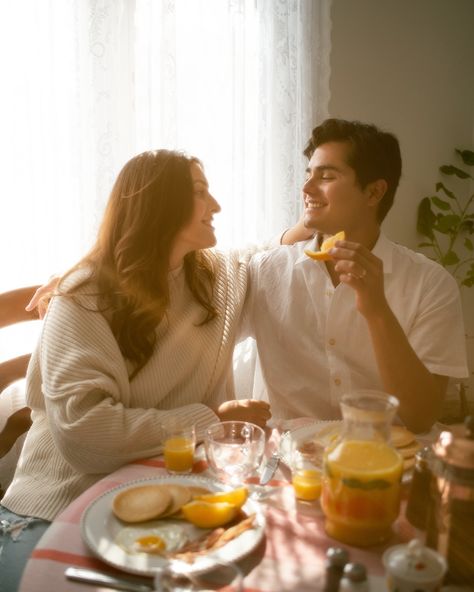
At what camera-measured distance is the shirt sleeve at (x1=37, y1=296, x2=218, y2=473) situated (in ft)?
4.12

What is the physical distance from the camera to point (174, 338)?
1563 millimetres

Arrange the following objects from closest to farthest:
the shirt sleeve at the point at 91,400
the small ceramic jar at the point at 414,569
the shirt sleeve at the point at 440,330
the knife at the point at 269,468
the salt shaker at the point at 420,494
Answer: the small ceramic jar at the point at 414,569
the salt shaker at the point at 420,494
the knife at the point at 269,468
the shirt sleeve at the point at 91,400
the shirt sleeve at the point at 440,330

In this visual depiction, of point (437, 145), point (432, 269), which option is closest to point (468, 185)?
point (437, 145)

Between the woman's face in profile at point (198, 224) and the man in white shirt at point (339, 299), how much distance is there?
0.26 metres

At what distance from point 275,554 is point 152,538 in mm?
194

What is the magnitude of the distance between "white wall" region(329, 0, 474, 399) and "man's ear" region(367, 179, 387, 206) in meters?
1.59

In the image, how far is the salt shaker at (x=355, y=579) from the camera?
713mm

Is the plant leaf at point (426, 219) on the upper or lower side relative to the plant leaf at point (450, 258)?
upper

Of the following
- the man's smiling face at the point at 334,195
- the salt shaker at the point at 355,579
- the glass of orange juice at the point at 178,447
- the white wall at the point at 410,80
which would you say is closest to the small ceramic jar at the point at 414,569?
Answer: the salt shaker at the point at 355,579

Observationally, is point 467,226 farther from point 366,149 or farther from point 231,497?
point 231,497

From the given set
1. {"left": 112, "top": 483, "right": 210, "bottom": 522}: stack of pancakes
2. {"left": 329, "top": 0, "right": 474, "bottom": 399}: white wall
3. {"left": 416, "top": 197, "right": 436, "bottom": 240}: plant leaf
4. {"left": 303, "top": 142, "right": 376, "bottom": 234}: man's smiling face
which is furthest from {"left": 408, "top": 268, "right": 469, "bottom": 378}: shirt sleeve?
{"left": 416, "top": 197, "right": 436, "bottom": 240}: plant leaf

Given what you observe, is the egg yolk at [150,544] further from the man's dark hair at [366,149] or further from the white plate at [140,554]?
the man's dark hair at [366,149]

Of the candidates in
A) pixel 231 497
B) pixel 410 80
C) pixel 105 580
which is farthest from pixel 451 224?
pixel 105 580

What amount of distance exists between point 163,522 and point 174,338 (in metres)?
0.66
